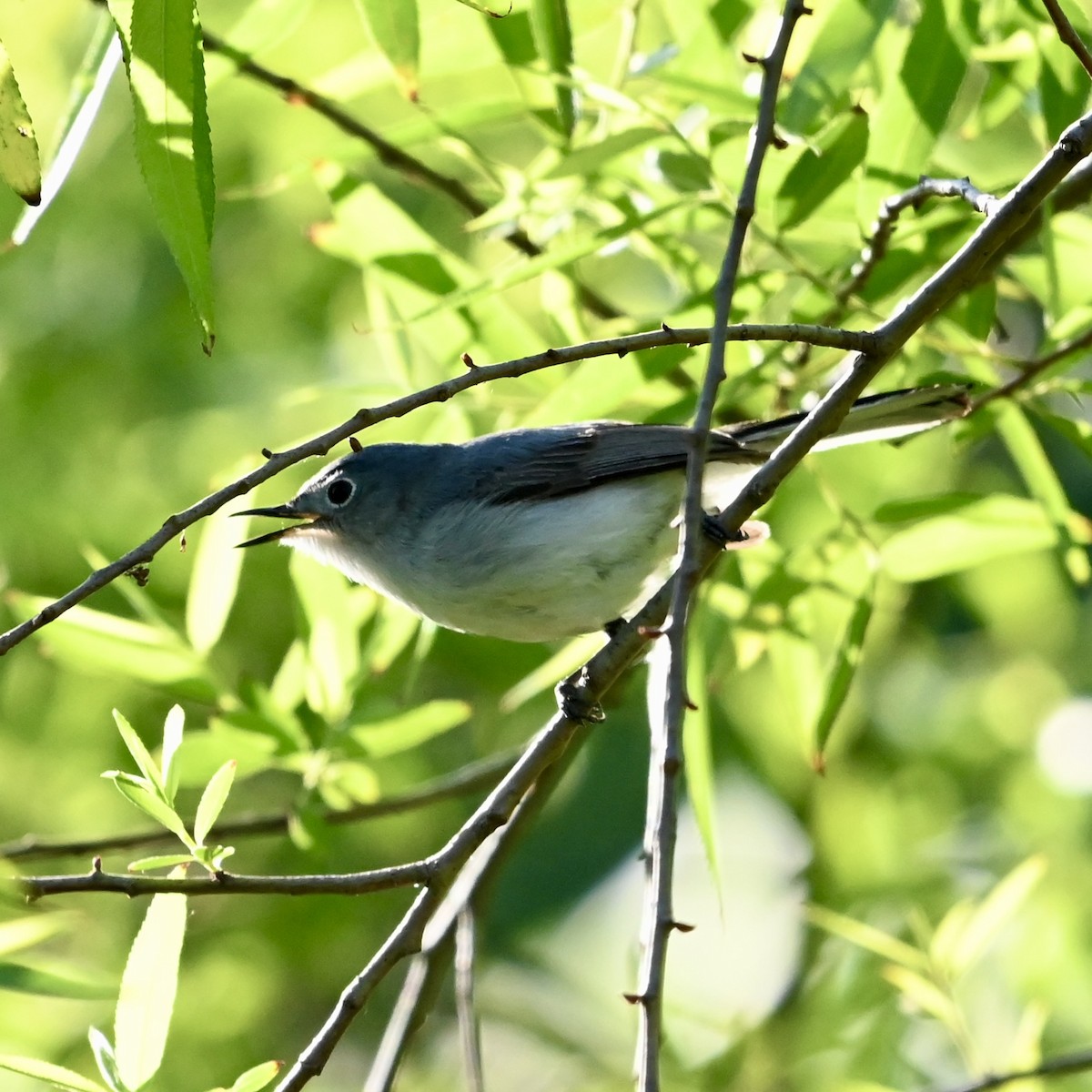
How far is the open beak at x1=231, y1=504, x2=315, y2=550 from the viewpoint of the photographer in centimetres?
262

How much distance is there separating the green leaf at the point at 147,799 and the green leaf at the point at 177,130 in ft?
1.50

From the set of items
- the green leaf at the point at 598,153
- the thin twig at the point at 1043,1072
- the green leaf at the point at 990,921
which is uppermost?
the green leaf at the point at 598,153

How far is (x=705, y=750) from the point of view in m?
2.46

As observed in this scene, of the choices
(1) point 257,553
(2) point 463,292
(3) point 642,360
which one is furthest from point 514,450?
(1) point 257,553

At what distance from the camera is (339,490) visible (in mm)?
3002

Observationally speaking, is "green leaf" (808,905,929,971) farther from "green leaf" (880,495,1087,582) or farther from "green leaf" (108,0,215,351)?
"green leaf" (108,0,215,351)

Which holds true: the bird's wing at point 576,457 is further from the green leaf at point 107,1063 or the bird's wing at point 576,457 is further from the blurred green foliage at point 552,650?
the green leaf at point 107,1063

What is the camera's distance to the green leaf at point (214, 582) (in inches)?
104

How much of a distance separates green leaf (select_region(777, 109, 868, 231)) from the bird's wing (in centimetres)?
41

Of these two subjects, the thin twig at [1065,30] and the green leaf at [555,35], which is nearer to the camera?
the thin twig at [1065,30]

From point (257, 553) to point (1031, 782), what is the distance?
6.58 feet

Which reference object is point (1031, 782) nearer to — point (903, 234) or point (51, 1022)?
point (903, 234)

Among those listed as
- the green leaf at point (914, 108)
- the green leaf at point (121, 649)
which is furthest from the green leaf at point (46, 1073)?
the green leaf at point (914, 108)

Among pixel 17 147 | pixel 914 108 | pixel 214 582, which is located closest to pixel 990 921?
pixel 914 108
